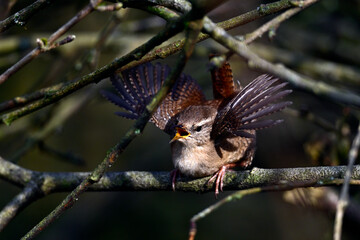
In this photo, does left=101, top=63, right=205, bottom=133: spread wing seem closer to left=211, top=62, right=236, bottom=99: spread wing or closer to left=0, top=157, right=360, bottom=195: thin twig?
left=211, top=62, right=236, bottom=99: spread wing

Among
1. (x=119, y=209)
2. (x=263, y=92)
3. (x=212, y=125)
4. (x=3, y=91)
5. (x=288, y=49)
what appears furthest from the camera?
(x=3, y=91)

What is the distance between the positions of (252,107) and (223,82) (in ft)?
2.66

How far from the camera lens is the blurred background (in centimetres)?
400

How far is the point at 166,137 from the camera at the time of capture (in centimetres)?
594

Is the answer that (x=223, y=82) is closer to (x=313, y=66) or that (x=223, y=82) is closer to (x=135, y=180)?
(x=135, y=180)

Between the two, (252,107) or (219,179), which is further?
(219,179)

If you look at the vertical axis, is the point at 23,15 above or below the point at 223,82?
below

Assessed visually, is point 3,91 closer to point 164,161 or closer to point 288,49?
point 164,161

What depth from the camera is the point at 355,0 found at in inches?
181

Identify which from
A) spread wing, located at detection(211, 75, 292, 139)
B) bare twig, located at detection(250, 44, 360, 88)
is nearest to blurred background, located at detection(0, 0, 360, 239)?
bare twig, located at detection(250, 44, 360, 88)

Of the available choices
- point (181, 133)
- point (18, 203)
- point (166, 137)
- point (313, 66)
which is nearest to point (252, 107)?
point (181, 133)

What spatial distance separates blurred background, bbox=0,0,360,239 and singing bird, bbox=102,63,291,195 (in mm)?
463

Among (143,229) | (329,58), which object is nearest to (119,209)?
(143,229)

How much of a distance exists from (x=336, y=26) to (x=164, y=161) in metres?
2.35
